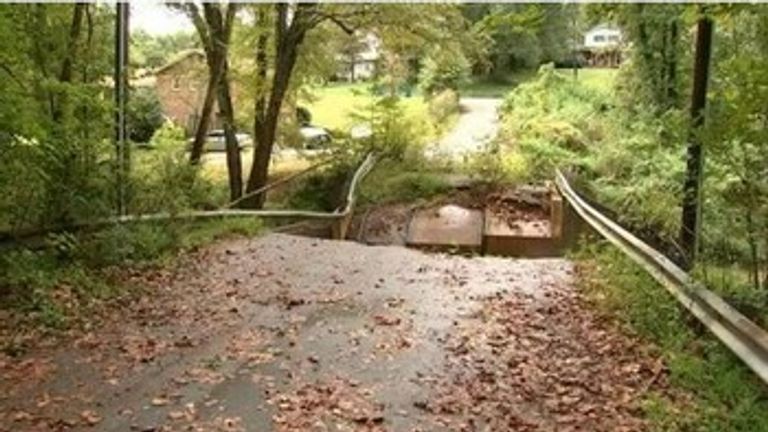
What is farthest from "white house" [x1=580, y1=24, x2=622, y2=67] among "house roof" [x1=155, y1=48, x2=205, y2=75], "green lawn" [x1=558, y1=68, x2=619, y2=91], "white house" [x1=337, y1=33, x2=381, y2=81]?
"house roof" [x1=155, y1=48, x2=205, y2=75]

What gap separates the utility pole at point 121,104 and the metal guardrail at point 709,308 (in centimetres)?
593

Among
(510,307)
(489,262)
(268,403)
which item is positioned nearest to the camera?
(268,403)

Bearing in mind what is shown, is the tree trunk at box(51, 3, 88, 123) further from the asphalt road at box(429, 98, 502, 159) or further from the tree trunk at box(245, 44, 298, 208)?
the asphalt road at box(429, 98, 502, 159)

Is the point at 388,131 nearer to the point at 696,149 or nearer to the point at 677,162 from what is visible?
the point at 677,162

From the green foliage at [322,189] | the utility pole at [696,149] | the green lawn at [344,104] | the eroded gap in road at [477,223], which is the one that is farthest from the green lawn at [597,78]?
the utility pole at [696,149]

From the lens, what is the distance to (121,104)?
32.3ft

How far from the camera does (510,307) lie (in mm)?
8188

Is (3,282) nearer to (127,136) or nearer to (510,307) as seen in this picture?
(127,136)

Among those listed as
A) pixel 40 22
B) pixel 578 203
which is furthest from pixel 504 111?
pixel 40 22

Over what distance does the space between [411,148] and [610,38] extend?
10298mm

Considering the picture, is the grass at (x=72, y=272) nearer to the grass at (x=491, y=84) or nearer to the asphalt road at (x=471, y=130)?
the asphalt road at (x=471, y=130)

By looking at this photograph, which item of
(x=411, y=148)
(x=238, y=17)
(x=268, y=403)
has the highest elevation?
(x=238, y=17)

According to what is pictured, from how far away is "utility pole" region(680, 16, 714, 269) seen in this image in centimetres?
682

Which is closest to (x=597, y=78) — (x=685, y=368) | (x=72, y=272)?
(x=72, y=272)
